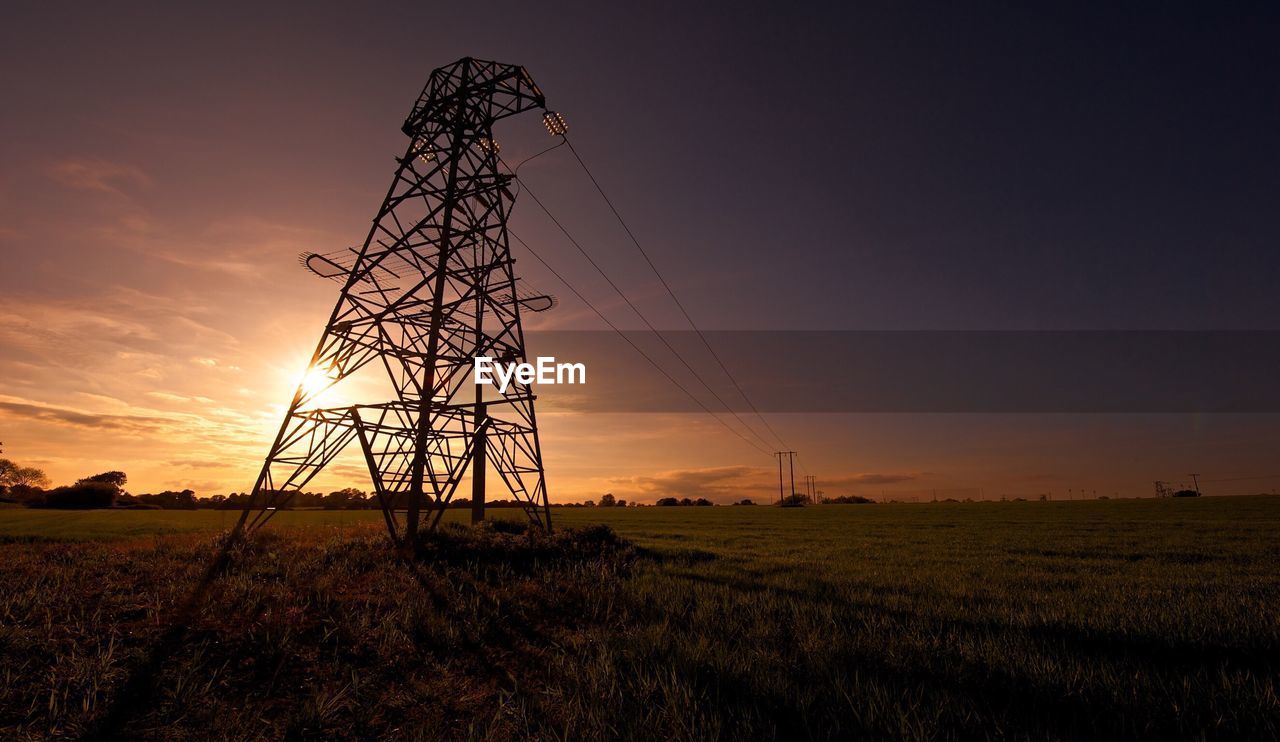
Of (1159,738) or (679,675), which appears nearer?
(1159,738)

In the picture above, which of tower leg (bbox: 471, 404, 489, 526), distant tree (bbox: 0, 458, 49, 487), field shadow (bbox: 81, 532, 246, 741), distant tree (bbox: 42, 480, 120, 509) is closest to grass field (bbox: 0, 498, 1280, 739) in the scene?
field shadow (bbox: 81, 532, 246, 741)

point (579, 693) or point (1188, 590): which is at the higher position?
point (579, 693)

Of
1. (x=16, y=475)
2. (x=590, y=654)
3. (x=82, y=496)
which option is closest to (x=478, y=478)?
(x=590, y=654)

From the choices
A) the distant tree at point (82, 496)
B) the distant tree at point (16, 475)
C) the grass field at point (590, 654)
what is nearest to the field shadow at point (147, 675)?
the grass field at point (590, 654)

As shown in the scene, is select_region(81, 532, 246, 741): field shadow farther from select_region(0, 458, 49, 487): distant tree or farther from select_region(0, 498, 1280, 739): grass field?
select_region(0, 458, 49, 487): distant tree

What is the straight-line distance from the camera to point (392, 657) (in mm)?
5918

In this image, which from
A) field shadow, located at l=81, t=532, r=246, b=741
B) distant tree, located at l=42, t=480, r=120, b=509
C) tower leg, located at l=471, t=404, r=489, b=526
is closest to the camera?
field shadow, located at l=81, t=532, r=246, b=741

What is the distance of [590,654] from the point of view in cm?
599

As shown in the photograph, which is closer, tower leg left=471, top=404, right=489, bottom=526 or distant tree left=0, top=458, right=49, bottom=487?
tower leg left=471, top=404, right=489, bottom=526

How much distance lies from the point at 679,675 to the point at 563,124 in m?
18.4

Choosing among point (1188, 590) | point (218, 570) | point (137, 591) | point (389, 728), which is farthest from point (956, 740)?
point (1188, 590)

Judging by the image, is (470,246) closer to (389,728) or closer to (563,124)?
(563,124)

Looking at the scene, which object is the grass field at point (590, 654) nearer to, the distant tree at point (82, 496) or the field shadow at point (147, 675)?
the field shadow at point (147, 675)

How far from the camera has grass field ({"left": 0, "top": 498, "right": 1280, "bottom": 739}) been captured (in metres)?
4.13
